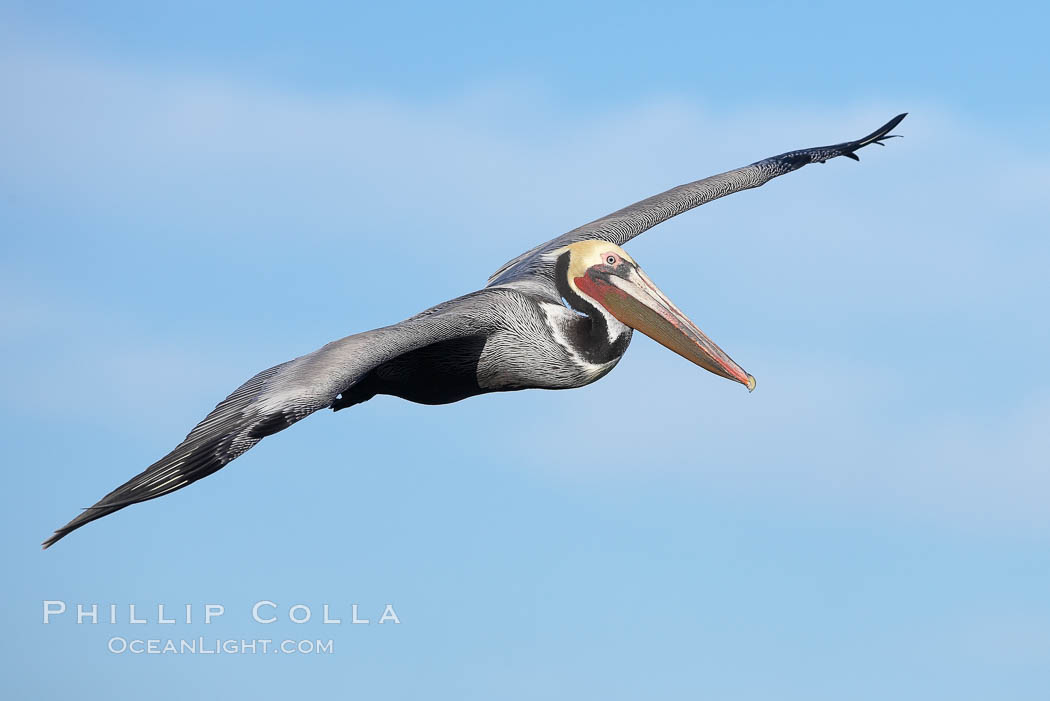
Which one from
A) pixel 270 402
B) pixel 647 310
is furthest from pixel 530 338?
pixel 270 402

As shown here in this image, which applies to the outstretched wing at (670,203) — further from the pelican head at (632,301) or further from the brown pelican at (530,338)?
the pelican head at (632,301)

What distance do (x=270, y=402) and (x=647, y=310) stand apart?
4.26m

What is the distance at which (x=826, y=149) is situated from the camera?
20750 millimetres

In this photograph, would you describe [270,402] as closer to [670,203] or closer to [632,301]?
[632,301]

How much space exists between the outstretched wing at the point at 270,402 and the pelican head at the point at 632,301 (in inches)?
58.5

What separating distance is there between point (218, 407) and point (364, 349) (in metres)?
1.41

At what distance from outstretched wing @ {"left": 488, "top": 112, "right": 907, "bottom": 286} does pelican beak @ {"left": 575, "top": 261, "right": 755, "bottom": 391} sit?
129 cm

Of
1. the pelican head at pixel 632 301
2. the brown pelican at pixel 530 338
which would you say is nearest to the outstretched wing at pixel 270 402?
the brown pelican at pixel 530 338

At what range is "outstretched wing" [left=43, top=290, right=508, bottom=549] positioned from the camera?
11.4m

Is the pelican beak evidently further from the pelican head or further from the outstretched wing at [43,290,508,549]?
the outstretched wing at [43,290,508,549]

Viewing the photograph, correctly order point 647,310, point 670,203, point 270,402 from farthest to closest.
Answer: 1. point 670,203
2. point 647,310
3. point 270,402

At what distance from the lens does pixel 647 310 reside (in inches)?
571

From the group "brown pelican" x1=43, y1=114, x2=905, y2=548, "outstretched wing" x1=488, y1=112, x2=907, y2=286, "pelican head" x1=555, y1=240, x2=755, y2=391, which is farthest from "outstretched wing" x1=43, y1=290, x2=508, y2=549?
"outstretched wing" x1=488, y1=112, x2=907, y2=286

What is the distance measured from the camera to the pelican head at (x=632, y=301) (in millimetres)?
14281
